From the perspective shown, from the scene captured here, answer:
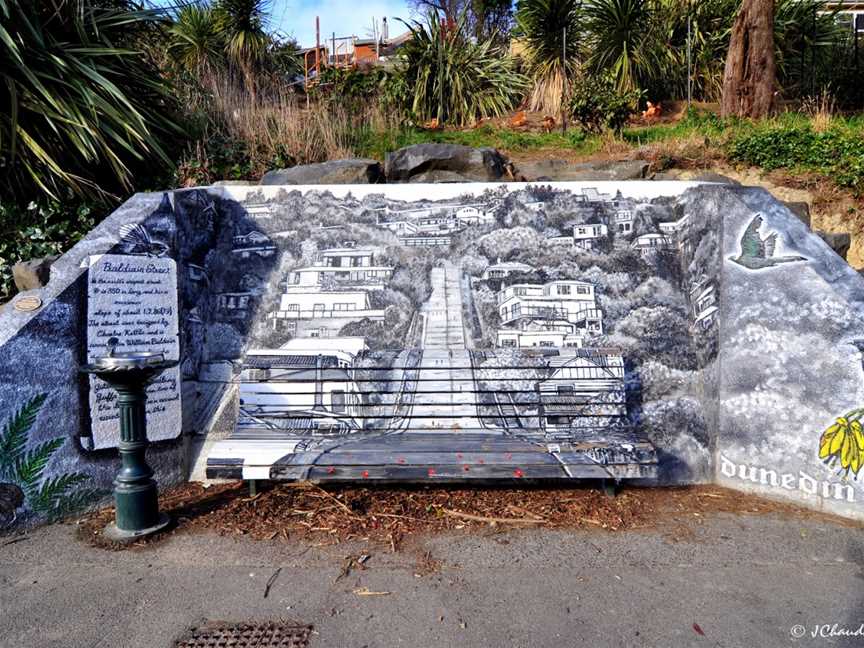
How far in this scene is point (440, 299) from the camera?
5.12 metres

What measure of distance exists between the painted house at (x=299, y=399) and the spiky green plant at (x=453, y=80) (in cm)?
672

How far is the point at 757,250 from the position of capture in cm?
438

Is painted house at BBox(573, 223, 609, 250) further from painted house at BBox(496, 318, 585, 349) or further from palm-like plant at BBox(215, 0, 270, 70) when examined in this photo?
palm-like plant at BBox(215, 0, 270, 70)

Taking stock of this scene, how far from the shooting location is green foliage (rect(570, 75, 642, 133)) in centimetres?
858

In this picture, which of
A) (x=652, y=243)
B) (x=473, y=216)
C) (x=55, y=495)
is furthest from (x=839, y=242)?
(x=55, y=495)

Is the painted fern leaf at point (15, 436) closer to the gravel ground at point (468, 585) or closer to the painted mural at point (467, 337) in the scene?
the gravel ground at point (468, 585)

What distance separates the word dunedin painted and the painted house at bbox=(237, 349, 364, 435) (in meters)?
2.58

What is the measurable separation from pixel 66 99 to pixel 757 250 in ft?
19.7

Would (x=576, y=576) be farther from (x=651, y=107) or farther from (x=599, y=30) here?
(x=599, y=30)

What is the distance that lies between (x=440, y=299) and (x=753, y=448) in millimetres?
2482

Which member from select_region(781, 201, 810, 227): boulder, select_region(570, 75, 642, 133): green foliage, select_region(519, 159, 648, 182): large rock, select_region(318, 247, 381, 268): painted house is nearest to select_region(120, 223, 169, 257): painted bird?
select_region(318, 247, 381, 268): painted house

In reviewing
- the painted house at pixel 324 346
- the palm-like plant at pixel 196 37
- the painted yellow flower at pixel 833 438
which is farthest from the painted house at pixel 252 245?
the palm-like plant at pixel 196 37

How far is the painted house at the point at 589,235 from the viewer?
5.22 metres

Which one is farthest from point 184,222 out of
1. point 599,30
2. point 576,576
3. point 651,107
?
point 599,30
